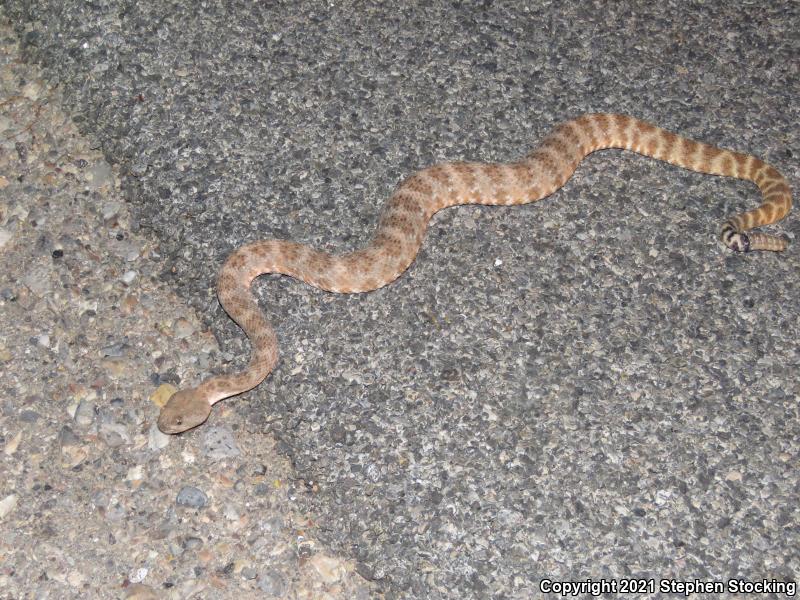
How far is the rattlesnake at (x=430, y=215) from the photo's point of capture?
5.45 m

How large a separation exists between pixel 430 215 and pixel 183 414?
2411 mm

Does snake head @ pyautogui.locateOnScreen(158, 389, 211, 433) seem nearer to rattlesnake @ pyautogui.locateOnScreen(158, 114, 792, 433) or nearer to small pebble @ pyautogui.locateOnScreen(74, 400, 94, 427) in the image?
rattlesnake @ pyautogui.locateOnScreen(158, 114, 792, 433)

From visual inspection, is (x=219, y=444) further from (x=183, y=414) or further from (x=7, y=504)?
(x=7, y=504)

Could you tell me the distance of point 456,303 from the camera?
5.82 m

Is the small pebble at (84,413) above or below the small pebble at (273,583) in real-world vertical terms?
above

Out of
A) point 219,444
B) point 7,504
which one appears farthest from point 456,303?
point 7,504

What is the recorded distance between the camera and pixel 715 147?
6.60 metres

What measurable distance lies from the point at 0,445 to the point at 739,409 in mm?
4958

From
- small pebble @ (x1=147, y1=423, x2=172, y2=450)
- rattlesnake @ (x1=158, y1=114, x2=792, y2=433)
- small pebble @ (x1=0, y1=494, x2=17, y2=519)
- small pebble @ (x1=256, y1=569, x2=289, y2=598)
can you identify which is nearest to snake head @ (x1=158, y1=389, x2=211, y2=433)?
rattlesnake @ (x1=158, y1=114, x2=792, y2=433)

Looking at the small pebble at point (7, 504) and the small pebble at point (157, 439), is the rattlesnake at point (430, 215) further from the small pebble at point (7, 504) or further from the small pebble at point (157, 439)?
the small pebble at point (7, 504)

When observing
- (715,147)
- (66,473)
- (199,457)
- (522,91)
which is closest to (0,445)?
(66,473)

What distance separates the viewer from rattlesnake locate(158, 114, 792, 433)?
545 centimetres

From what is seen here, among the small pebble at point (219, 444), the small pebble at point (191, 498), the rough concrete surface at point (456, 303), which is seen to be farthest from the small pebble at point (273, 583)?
the small pebble at point (219, 444)

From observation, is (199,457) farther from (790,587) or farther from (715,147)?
(715,147)
